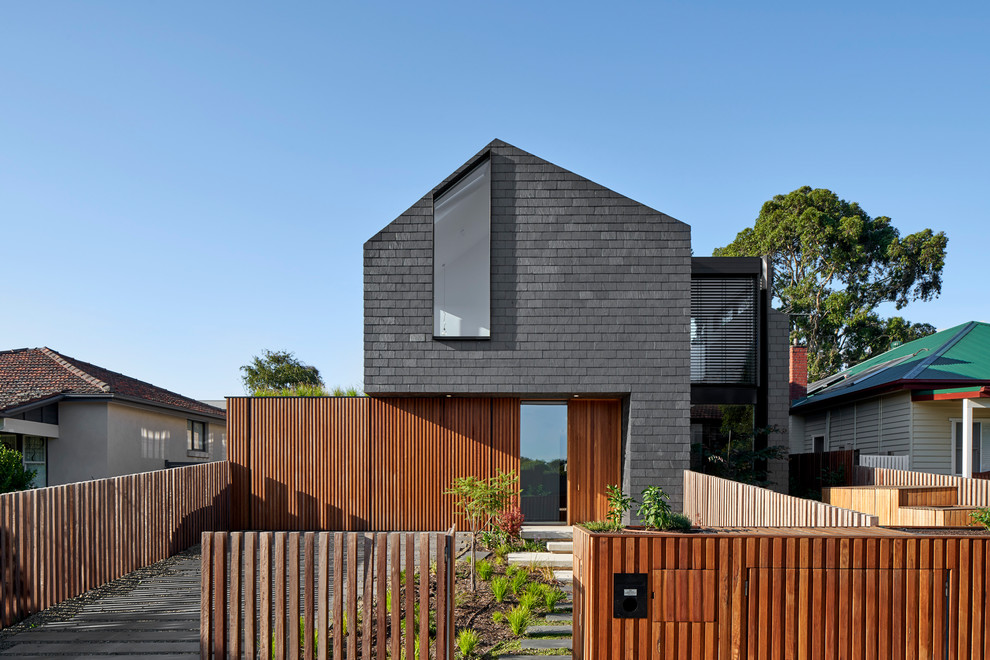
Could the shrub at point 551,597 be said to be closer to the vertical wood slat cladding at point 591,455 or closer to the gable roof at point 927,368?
the vertical wood slat cladding at point 591,455

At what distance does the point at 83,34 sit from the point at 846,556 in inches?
562

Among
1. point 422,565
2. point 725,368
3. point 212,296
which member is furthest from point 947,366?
point 212,296

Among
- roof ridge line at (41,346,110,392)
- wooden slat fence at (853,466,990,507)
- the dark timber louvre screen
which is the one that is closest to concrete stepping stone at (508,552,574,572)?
the dark timber louvre screen

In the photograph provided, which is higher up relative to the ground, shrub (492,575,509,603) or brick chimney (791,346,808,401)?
brick chimney (791,346,808,401)

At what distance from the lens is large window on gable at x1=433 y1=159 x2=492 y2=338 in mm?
11695

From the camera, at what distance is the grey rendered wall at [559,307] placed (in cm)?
1167

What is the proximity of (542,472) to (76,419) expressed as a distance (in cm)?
1161

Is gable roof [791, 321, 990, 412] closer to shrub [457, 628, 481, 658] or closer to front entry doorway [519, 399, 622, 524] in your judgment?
front entry doorway [519, 399, 622, 524]

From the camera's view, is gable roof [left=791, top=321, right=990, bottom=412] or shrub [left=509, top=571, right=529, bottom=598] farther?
gable roof [left=791, top=321, right=990, bottom=412]

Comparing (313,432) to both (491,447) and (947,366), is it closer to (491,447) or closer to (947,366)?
(491,447)

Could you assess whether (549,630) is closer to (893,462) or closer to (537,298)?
(537,298)

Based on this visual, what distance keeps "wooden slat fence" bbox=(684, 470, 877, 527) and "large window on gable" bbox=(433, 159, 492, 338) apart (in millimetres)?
4262

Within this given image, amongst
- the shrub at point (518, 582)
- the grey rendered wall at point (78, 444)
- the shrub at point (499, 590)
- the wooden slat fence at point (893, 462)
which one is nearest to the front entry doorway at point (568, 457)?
the shrub at point (518, 582)

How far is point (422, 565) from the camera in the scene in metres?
5.21
